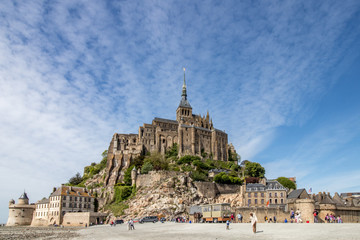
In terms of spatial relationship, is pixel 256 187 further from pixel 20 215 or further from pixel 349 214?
pixel 20 215

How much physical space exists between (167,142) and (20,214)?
46.5m

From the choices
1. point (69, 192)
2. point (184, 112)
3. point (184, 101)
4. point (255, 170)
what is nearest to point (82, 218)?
point (69, 192)

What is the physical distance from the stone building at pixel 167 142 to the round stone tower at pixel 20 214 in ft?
67.9

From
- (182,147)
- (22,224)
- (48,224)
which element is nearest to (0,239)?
(48,224)

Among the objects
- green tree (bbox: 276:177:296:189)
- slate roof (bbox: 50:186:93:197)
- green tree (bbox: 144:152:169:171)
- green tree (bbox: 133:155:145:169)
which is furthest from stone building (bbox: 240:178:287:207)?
slate roof (bbox: 50:186:93:197)

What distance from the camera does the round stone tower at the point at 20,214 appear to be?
67625 mm

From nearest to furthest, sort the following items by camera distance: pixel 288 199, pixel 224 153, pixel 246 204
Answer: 1. pixel 288 199
2. pixel 246 204
3. pixel 224 153

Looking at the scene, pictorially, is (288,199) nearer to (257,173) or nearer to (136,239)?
(257,173)

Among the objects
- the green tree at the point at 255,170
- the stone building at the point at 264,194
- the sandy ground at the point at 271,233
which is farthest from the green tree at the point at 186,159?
the sandy ground at the point at 271,233

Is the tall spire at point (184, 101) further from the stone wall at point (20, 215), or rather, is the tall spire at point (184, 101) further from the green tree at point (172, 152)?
the stone wall at point (20, 215)

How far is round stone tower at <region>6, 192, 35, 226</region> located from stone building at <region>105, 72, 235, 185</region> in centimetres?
2071

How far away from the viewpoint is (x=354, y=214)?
47.5m

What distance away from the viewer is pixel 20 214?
68125 mm

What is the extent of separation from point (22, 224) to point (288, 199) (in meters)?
55.0
